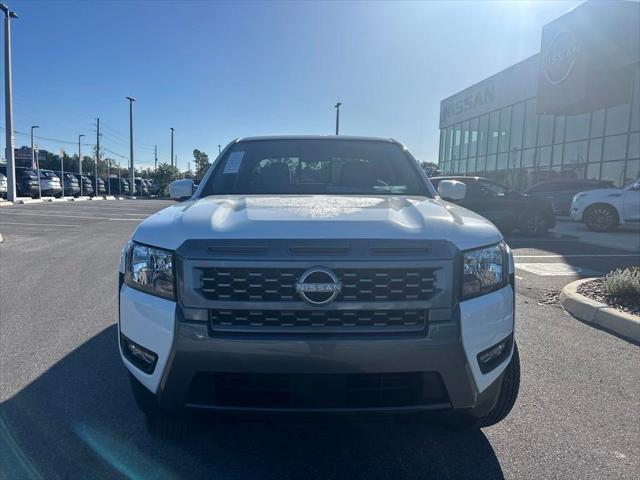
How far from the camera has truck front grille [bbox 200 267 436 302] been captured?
2166mm

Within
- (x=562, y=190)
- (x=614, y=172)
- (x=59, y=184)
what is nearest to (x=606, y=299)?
(x=562, y=190)

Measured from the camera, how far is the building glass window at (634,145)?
19422mm

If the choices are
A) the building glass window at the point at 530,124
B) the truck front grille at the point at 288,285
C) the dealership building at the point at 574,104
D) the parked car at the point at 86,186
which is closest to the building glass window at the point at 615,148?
the dealership building at the point at 574,104

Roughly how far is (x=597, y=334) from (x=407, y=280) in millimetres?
3437

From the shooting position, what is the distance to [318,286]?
214cm

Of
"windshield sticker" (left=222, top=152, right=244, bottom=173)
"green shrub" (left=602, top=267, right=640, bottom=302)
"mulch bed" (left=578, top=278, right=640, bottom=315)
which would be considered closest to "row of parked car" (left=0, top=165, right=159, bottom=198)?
"windshield sticker" (left=222, top=152, right=244, bottom=173)

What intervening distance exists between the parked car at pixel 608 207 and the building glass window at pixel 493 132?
53.9ft

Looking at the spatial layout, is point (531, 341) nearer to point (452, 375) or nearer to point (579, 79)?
point (452, 375)

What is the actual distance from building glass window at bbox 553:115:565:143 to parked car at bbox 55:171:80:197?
28.9 m

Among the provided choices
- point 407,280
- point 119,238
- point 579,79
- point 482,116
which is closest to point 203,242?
point 407,280

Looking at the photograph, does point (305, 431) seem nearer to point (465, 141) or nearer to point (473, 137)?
point (473, 137)

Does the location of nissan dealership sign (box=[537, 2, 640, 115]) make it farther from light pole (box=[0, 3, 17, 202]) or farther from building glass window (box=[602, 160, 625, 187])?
light pole (box=[0, 3, 17, 202])

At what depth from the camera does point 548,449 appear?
272cm

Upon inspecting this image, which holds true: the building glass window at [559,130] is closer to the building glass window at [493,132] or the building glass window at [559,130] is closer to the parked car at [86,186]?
the building glass window at [493,132]
